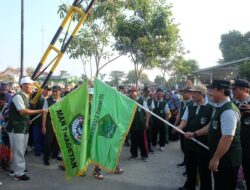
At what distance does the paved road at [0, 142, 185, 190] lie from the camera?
606 centimetres

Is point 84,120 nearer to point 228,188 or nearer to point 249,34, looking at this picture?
point 228,188

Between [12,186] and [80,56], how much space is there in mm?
9837

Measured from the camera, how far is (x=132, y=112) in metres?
5.50

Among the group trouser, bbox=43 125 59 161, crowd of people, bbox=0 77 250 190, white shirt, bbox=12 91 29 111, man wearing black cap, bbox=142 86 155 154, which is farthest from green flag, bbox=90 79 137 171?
man wearing black cap, bbox=142 86 155 154

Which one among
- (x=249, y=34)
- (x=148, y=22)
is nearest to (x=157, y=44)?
(x=148, y=22)

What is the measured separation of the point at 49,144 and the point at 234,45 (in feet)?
209

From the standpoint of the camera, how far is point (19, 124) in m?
6.30

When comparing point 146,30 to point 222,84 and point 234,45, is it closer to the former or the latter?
point 222,84

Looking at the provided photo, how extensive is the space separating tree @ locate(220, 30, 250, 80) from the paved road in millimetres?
53135

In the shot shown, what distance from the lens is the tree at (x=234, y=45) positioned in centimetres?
5766

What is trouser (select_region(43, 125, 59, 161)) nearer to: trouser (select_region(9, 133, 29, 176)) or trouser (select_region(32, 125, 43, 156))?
trouser (select_region(32, 125, 43, 156))

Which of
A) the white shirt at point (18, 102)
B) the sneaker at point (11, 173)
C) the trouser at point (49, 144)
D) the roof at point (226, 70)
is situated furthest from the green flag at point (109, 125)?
the roof at point (226, 70)

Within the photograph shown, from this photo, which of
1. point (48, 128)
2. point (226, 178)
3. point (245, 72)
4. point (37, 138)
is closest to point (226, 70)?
point (245, 72)

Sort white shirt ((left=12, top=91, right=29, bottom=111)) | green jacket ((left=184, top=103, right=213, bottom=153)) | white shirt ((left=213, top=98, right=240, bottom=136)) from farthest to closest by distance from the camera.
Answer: white shirt ((left=12, top=91, right=29, bottom=111)) → green jacket ((left=184, top=103, right=213, bottom=153)) → white shirt ((left=213, top=98, right=240, bottom=136))
